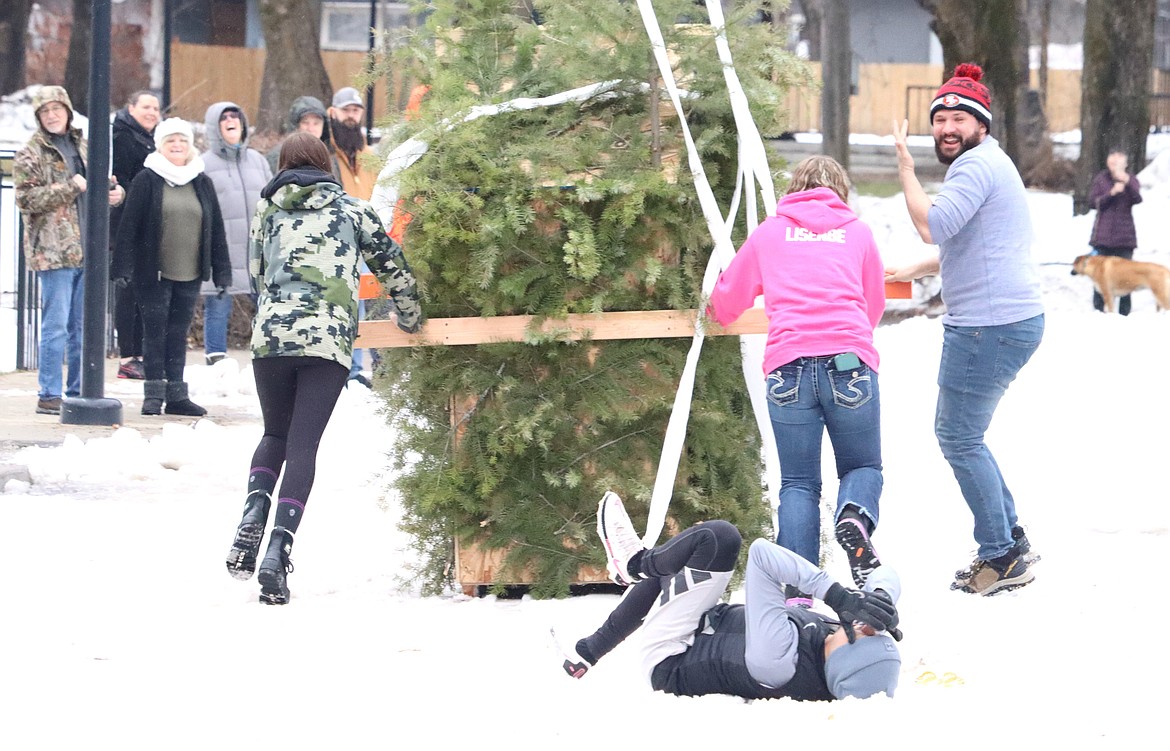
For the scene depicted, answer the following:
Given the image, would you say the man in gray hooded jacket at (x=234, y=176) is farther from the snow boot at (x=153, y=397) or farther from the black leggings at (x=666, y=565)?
the black leggings at (x=666, y=565)

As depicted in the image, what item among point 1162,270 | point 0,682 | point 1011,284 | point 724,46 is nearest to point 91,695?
point 0,682

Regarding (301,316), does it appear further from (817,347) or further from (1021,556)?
(1021,556)

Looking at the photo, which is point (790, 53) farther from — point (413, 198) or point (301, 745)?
point (301, 745)

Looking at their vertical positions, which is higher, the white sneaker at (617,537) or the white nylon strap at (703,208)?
the white nylon strap at (703,208)

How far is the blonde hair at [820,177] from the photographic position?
5.43m

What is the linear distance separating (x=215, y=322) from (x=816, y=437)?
7.45 metres

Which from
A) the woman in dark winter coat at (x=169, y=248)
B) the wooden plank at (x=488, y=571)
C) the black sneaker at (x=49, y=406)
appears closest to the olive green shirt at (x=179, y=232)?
the woman in dark winter coat at (x=169, y=248)

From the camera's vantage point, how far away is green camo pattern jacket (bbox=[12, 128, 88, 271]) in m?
9.98

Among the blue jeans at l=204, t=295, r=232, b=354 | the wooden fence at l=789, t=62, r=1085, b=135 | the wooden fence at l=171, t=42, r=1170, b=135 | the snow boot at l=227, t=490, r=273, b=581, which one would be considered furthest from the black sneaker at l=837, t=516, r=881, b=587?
the wooden fence at l=789, t=62, r=1085, b=135

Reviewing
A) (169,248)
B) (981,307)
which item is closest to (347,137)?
(169,248)

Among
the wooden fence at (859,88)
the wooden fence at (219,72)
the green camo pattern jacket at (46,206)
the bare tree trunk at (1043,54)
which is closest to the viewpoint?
the green camo pattern jacket at (46,206)

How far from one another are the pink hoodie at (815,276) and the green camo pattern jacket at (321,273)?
1305 mm

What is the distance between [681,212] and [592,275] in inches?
17.2

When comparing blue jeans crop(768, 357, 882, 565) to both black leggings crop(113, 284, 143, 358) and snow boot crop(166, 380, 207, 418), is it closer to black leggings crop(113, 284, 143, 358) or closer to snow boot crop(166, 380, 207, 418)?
snow boot crop(166, 380, 207, 418)
